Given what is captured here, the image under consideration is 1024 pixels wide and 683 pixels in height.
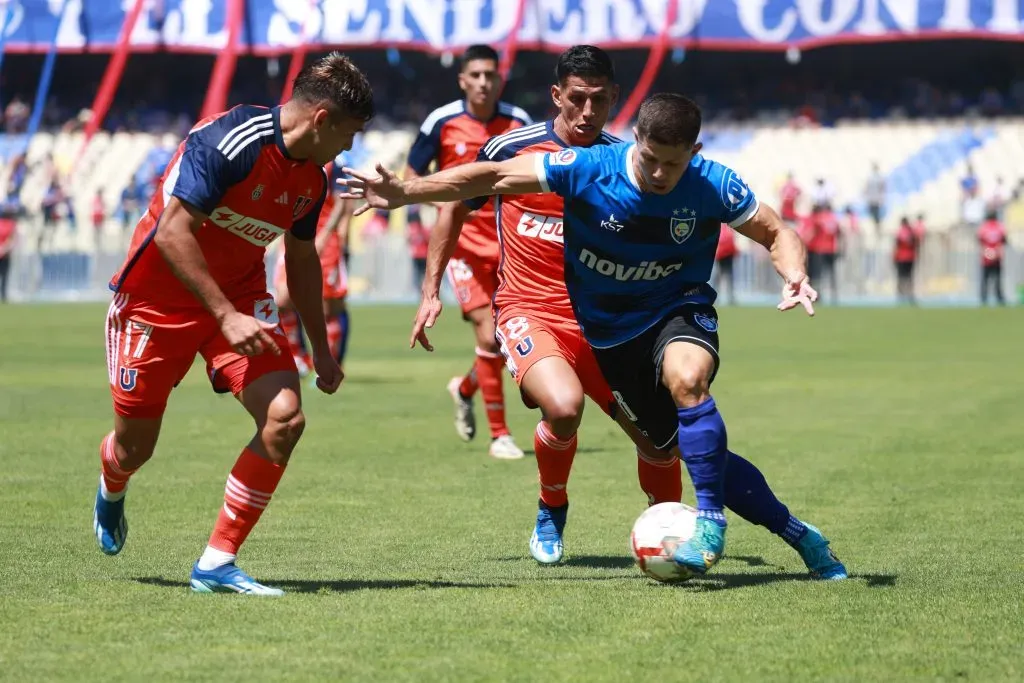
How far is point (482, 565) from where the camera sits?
6902 mm

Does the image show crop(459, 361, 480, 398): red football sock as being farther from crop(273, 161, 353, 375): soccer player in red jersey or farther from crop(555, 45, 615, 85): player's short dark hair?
crop(555, 45, 615, 85): player's short dark hair

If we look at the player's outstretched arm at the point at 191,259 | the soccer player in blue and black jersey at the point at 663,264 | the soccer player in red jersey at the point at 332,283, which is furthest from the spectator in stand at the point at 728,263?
the player's outstretched arm at the point at 191,259

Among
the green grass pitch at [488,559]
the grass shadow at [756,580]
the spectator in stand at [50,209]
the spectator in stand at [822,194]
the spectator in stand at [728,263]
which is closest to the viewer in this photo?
the green grass pitch at [488,559]

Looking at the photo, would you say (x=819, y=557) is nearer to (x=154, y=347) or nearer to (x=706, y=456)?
(x=706, y=456)

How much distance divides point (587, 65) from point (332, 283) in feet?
28.3

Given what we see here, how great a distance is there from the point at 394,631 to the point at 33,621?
1.26 metres

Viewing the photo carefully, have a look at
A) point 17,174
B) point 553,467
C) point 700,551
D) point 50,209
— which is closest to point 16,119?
point 17,174

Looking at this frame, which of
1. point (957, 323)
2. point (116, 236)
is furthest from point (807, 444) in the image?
point (116, 236)

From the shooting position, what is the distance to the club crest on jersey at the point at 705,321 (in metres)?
6.44

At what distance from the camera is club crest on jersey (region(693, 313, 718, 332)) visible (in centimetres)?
644

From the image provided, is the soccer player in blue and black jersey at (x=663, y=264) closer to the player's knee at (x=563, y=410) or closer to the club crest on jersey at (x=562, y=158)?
the club crest on jersey at (x=562, y=158)

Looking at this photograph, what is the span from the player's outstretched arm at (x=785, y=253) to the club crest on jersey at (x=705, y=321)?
343 mm

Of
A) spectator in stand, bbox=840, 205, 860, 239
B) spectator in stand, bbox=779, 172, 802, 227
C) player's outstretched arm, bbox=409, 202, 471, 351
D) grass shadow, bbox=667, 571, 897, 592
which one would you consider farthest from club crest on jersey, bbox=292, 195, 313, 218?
spectator in stand, bbox=779, 172, 802, 227

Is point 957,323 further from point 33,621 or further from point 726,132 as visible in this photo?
point 33,621
